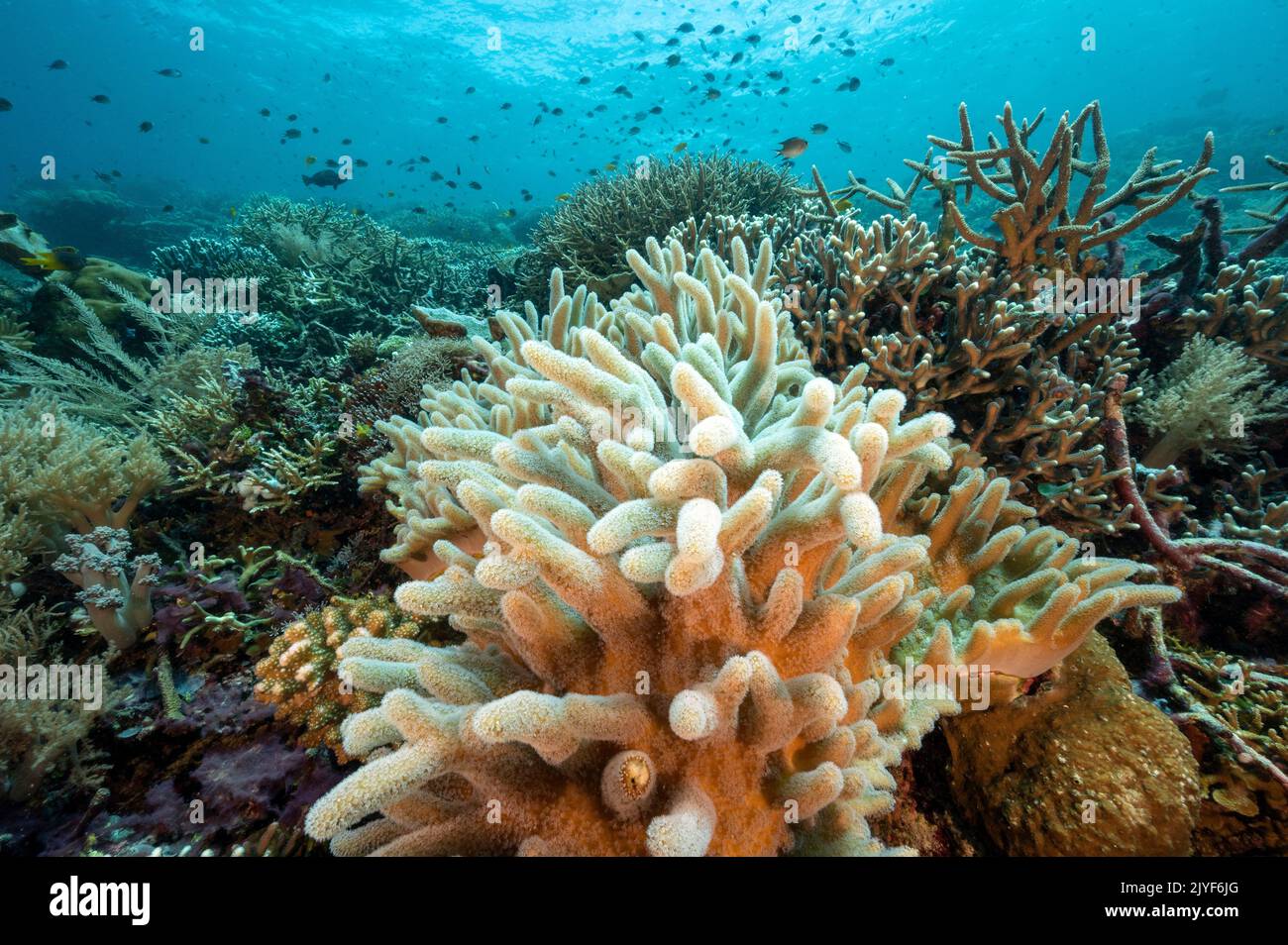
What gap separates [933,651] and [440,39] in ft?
264

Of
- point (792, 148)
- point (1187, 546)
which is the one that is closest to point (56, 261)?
point (792, 148)

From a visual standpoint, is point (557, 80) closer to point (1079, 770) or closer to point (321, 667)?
point (321, 667)

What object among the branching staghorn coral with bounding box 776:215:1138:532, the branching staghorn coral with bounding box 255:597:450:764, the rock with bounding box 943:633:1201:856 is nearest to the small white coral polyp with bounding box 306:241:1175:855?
the rock with bounding box 943:633:1201:856

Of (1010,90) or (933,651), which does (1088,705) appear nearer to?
(933,651)

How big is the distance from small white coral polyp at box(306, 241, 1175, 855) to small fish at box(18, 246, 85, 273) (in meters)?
12.0

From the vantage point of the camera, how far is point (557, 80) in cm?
6850

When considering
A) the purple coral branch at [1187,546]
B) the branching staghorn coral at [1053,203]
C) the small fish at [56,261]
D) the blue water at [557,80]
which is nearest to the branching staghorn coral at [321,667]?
the purple coral branch at [1187,546]

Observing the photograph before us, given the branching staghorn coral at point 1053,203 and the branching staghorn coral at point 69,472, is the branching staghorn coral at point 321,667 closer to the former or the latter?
the branching staghorn coral at point 69,472

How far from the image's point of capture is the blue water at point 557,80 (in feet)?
173

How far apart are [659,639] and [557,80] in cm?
8509

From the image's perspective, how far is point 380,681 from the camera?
161cm

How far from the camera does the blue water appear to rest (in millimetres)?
52594

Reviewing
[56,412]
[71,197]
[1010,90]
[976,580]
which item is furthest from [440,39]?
[1010,90]

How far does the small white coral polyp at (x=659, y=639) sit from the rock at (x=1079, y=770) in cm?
42
